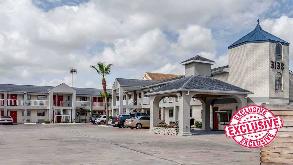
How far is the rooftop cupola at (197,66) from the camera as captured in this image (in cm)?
3559

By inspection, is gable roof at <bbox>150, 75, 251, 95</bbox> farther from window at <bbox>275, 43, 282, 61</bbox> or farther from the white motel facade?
window at <bbox>275, 43, 282, 61</bbox>

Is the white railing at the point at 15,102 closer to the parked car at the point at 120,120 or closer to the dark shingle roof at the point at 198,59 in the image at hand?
the parked car at the point at 120,120

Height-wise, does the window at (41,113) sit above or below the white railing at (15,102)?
below

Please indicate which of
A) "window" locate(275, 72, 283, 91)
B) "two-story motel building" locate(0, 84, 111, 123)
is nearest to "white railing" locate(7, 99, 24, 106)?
"two-story motel building" locate(0, 84, 111, 123)

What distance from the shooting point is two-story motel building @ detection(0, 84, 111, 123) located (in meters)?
65.9

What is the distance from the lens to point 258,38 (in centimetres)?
3709

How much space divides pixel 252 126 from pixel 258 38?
105 ft

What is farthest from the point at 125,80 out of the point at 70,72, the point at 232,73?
the point at 70,72

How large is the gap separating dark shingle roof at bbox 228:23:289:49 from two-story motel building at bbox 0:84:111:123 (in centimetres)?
3835

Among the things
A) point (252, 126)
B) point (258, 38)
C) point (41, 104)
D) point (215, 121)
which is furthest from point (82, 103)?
point (252, 126)

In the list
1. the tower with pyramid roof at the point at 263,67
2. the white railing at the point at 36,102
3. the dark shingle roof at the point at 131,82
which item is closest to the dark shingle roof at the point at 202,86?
the tower with pyramid roof at the point at 263,67

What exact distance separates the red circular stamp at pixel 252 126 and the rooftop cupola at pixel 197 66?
1128 inches

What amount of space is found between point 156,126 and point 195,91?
21.6ft

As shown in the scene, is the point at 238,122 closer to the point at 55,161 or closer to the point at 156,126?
the point at 55,161
